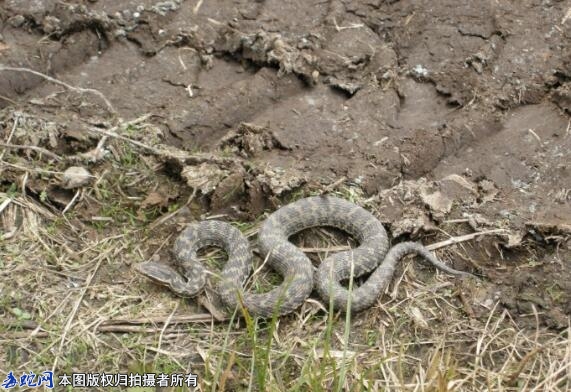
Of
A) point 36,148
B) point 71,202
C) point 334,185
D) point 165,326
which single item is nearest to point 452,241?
point 334,185

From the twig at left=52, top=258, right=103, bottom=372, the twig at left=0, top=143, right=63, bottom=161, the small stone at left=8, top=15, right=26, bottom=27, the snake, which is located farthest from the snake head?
the small stone at left=8, top=15, right=26, bottom=27

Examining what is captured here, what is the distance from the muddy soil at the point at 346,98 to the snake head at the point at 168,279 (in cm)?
105

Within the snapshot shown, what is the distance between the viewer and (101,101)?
8.54 metres

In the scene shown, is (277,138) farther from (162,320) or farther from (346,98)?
(162,320)

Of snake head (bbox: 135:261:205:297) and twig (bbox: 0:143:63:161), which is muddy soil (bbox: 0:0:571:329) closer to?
twig (bbox: 0:143:63:161)

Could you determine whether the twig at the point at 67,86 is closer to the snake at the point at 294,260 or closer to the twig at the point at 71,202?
the twig at the point at 71,202

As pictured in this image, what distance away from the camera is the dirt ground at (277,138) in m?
7.23

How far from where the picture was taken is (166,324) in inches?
276

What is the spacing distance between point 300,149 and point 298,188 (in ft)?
1.67

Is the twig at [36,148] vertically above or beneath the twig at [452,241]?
beneath

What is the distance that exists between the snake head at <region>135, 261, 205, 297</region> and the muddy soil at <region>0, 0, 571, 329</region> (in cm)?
105

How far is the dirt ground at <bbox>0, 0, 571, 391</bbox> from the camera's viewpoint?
723cm

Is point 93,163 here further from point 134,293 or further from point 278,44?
point 278,44

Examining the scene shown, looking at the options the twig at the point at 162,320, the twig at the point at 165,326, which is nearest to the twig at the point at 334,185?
the twig at the point at 162,320
